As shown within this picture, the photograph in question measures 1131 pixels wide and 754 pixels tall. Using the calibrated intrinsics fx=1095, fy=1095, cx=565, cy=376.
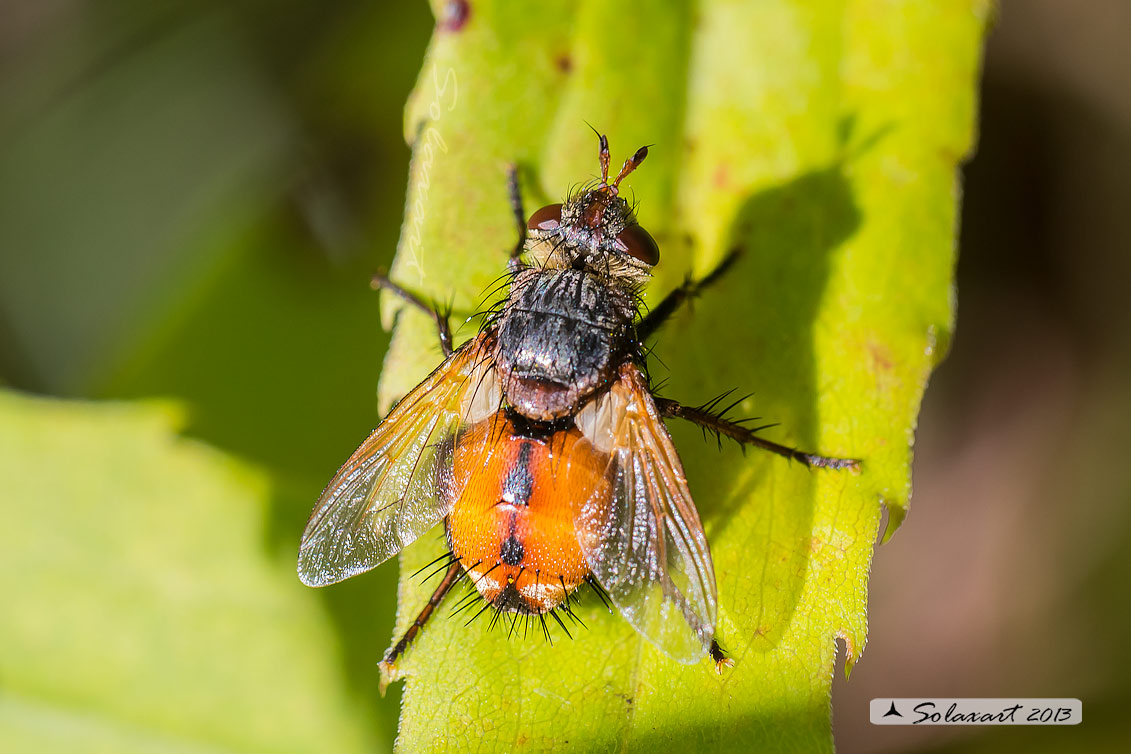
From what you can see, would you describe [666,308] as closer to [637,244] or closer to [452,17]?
[637,244]

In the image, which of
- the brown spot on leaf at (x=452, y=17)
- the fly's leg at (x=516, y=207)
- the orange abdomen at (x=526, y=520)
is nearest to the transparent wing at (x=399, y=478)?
the orange abdomen at (x=526, y=520)

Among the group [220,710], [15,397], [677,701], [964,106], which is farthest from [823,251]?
[15,397]

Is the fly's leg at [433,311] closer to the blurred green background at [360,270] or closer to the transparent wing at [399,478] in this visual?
the transparent wing at [399,478]

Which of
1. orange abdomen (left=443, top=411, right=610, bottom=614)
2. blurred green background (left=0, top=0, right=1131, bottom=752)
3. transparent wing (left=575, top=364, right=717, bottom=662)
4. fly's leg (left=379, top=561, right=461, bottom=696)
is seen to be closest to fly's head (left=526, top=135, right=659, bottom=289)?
transparent wing (left=575, top=364, right=717, bottom=662)

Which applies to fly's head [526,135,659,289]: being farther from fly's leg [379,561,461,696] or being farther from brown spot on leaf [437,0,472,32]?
fly's leg [379,561,461,696]

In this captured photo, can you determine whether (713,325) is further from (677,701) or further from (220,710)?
(220,710)

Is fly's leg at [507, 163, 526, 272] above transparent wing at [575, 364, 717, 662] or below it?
above
